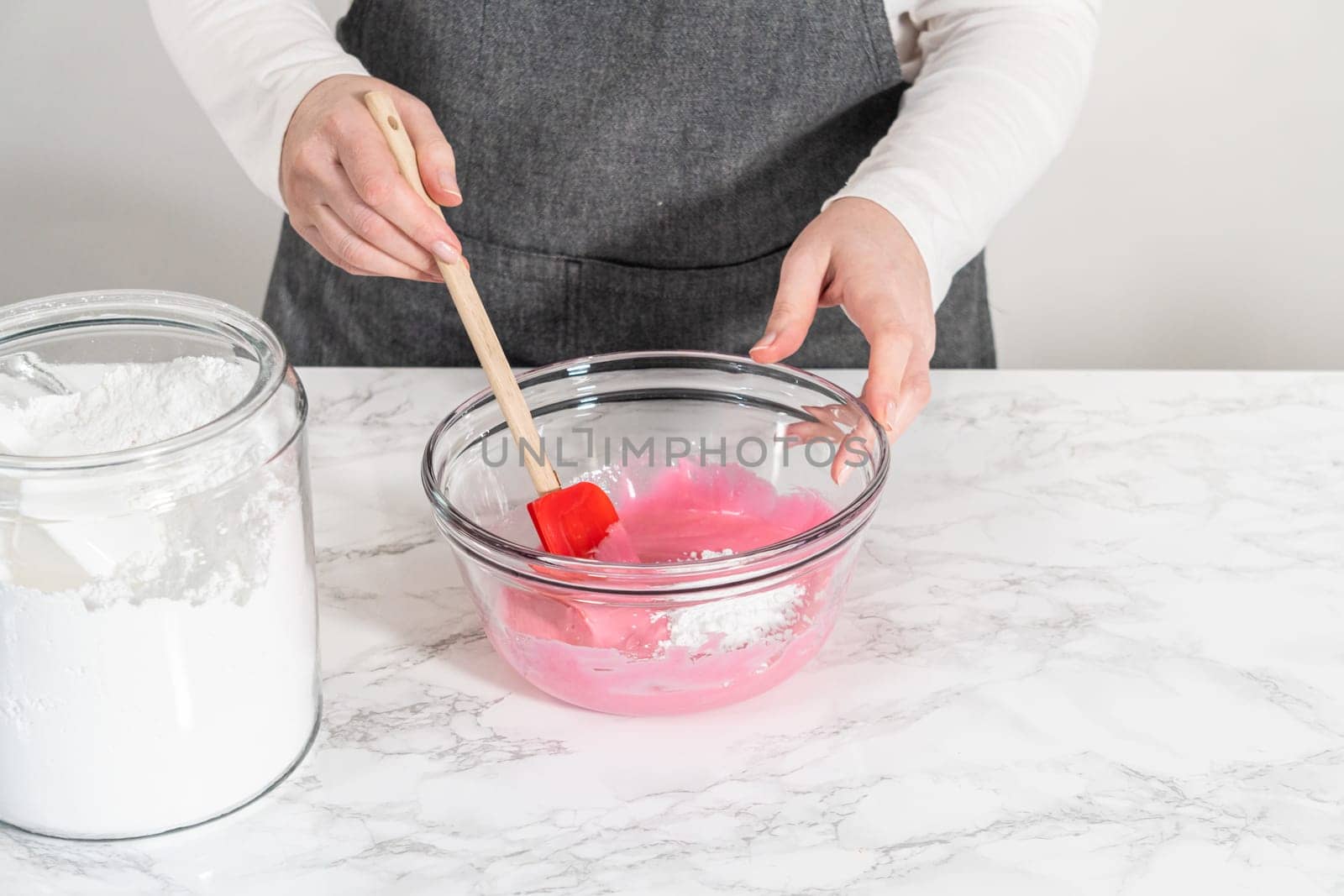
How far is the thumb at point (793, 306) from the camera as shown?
0.74m

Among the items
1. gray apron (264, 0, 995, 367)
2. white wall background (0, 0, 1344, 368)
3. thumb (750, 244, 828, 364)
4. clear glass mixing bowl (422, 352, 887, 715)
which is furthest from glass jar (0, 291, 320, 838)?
white wall background (0, 0, 1344, 368)

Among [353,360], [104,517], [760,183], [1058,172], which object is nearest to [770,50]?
[760,183]

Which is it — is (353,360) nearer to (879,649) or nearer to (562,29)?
(562,29)

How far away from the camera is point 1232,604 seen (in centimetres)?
75

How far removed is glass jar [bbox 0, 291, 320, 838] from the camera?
0.51m

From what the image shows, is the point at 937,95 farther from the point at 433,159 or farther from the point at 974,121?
the point at 433,159

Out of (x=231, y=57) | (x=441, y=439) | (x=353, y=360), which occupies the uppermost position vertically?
(x=231, y=57)

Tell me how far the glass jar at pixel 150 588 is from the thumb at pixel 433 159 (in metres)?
0.19

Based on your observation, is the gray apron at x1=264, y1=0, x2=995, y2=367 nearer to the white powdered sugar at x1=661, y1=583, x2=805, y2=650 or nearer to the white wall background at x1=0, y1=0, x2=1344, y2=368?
the white powdered sugar at x1=661, y1=583, x2=805, y2=650

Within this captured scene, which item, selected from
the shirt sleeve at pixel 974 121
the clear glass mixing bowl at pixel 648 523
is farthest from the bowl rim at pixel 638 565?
the shirt sleeve at pixel 974 121

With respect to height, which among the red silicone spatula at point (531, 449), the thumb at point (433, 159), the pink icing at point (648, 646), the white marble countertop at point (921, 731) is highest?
the thumb at point (433, 159)

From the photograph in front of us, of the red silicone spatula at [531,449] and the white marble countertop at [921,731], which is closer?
the white marble countertop at [921,731]

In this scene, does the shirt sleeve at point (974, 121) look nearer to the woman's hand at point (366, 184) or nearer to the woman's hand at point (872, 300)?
the woman's hand at point (872, 300)

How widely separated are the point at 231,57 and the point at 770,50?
425 mm
